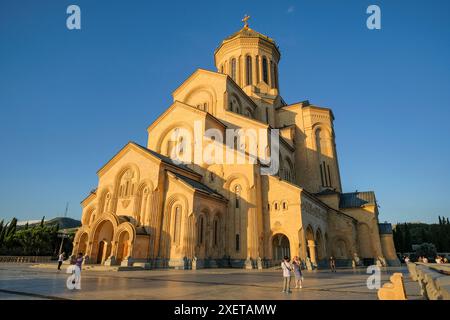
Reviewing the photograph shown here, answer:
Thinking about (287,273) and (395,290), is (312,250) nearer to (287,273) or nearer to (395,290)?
(287,273)

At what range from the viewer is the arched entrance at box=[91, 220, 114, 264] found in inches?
851

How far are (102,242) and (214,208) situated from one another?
9720mm

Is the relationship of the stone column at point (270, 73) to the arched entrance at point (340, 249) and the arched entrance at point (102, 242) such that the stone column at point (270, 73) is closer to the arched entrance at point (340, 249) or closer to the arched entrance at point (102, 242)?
the arched entrance at point (340, 249)

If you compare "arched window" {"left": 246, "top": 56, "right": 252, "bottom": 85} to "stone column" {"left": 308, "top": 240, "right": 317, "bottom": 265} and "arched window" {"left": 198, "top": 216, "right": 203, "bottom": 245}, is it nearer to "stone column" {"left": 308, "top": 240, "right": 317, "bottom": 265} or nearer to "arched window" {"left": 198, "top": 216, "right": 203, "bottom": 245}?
"stone column" {"left": 308, "top": 240, "right": 317, "bottom": 265}

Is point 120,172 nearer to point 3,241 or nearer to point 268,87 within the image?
point 268,87

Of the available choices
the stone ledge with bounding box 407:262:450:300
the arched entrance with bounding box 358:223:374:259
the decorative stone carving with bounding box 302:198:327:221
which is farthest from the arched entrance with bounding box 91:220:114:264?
the arched entrance with bounding box 358:223:374:259

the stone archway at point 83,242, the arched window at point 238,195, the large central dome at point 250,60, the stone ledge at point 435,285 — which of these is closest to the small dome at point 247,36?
the large central dome at point 250,60

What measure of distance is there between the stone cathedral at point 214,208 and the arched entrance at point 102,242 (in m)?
0.08

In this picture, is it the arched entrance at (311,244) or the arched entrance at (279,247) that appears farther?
the arched entrance at (279,247)

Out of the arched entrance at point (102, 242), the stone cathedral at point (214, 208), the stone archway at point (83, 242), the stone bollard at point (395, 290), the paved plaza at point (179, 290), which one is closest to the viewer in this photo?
the stone bollard at point (395, 290)

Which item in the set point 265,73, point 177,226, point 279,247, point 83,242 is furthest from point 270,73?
point 83,242

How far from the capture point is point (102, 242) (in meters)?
22.7

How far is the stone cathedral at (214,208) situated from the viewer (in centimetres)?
2048
